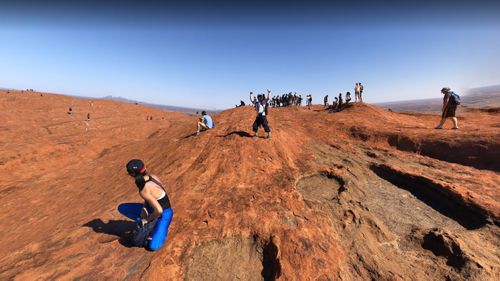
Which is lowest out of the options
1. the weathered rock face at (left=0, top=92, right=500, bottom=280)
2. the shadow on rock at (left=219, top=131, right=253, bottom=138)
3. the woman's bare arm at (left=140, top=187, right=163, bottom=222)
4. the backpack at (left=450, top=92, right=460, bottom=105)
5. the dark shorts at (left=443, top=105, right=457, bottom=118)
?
the weathered rock face at (left=0, top=92, right=500, bottom=280)

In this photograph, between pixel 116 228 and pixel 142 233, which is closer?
pixel 142 233

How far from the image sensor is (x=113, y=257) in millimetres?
4676

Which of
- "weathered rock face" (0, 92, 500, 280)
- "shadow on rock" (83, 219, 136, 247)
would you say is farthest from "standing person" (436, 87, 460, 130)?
"shadow on rock" (83, 219, 136, 247)

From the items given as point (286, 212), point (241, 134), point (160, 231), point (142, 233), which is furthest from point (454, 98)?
point (142, 233)

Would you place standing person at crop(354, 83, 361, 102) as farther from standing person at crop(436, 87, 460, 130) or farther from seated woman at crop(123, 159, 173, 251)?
seated woman at crop(123, 159, 173, 251)

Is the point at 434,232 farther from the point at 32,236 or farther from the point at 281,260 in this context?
the point at 32,236

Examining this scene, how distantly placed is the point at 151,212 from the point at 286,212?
311cm

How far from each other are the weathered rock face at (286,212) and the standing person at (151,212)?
0.26 metres

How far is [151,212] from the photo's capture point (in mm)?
4969

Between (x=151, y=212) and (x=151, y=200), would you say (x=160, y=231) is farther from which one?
(x=151, y=200)

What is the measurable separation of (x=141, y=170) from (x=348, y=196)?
5.51 m

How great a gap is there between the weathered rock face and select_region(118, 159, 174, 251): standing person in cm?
26

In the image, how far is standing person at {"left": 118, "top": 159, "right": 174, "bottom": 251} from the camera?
4.41m

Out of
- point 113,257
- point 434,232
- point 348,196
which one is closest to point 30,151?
point 113,257
